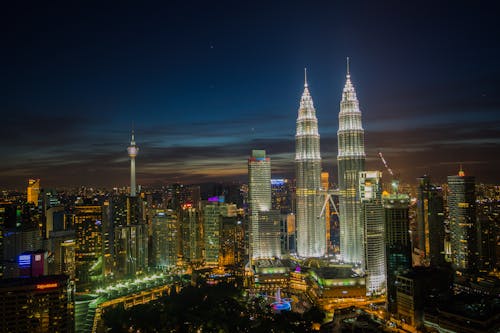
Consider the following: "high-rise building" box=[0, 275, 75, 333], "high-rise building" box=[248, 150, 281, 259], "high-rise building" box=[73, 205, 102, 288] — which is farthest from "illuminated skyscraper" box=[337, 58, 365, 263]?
"high-rise building" box=[0, 275, 75, 333]

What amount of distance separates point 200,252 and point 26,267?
11.4m

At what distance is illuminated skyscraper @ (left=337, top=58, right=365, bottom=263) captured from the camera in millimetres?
19891

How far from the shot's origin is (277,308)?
15445 millimetres

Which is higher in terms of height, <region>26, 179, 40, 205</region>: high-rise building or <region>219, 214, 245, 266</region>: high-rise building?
<region>26, 179, 40, 205</region>: high-rise building

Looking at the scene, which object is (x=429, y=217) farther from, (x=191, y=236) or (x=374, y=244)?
(x=191, y=236)

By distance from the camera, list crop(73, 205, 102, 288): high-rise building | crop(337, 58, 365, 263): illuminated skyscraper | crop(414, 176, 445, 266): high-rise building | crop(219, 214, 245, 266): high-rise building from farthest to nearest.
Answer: crop(219, 214, 245, 266): high-rise building
crop(337, 58, 365, 263): illuminated skyscraper
crop(414, 176, 445, 266): high-rise building
crop(73, 205, 102, 288): high-rise building

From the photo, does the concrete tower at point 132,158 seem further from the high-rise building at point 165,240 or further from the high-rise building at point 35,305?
the high-rise building at point 35,305

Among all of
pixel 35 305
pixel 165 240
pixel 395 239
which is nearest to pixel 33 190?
pixel 165 240

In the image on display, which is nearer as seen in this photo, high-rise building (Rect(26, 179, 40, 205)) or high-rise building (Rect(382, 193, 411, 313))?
high-rise building (Rect(382, 193, 411, 313))

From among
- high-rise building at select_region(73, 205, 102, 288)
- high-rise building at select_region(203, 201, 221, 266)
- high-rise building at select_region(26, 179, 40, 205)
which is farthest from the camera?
high-rise building at select_region(203, 201, 221, 266)

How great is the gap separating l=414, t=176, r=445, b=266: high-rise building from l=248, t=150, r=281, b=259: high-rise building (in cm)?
672

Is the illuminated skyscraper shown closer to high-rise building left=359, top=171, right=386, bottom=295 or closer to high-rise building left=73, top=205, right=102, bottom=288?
→ high-rise building left=359, top=171, right=386, bottom=295

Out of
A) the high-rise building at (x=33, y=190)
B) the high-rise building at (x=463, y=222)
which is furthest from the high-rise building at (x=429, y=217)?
the high-rise building at (x=33, y=190)

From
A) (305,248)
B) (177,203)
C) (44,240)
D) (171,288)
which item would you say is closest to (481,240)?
(305,248)
